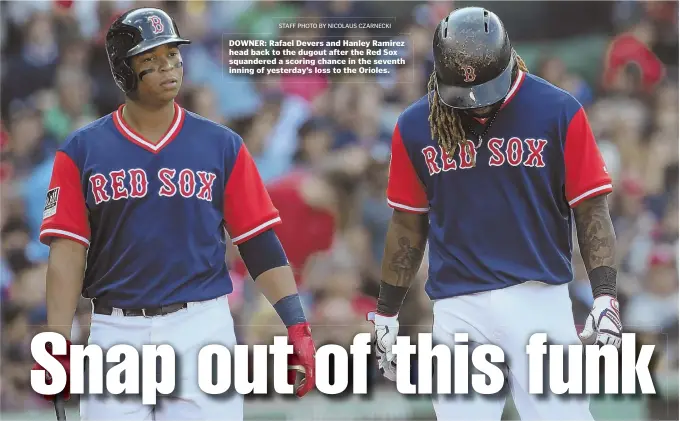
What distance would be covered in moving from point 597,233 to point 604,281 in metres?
0.18

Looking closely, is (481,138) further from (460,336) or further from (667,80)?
(667,80)

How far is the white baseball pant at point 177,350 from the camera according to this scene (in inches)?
148

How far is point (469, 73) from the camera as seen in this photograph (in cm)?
383

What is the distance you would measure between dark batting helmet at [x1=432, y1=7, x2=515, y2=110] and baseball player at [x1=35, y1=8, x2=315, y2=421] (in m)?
0.83

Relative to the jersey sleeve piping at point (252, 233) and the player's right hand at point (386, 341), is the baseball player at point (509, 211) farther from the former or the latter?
the jersey sleeve piping at point (252, 233)

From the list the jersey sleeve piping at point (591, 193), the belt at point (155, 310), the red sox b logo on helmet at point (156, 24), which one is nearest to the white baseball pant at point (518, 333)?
the jersey sleeve piping at point (591, 193)

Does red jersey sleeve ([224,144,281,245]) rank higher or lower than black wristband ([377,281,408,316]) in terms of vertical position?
higher

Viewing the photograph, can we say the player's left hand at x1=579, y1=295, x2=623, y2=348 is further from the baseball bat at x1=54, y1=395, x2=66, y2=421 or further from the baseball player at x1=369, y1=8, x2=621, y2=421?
the baseball bat at x1=54, y1=395, x2=66, y2=421

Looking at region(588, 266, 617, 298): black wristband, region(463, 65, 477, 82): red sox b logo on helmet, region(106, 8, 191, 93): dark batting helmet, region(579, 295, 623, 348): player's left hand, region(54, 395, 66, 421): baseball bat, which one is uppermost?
region(106, 8, 191, 93): dark batting helmet

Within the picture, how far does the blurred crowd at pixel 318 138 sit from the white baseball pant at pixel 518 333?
9.09 feet

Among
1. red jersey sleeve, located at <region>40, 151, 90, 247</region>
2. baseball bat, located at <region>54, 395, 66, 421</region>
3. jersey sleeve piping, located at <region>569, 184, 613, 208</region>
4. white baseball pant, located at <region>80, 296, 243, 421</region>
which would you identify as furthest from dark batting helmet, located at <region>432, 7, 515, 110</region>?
baseball bat, located at <region>54, 395, 66, 421</region>

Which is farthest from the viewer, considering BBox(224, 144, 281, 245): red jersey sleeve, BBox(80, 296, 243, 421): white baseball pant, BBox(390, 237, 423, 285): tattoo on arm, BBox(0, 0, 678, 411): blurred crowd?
BBox(0, 0, 678, 411): blurred crowd

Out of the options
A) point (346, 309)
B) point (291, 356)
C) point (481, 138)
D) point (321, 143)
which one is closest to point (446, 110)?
point (481, 138)

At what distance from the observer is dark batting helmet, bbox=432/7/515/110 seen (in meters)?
3.83
